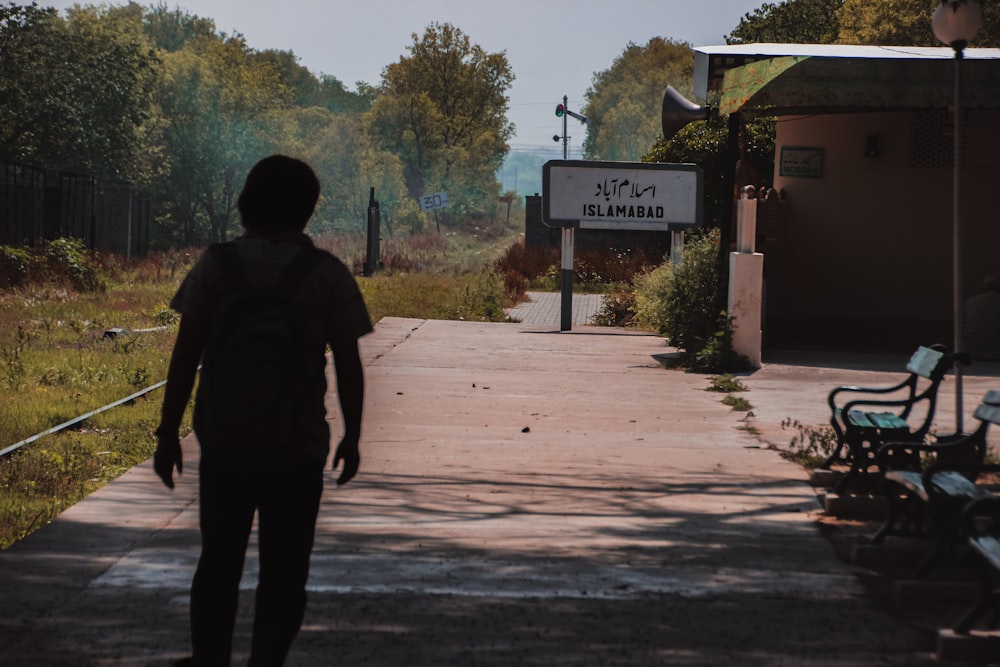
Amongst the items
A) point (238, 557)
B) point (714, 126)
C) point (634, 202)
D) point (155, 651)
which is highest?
point (714, 126)

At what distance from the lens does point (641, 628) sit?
510cm

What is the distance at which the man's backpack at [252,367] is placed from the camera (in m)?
3.96

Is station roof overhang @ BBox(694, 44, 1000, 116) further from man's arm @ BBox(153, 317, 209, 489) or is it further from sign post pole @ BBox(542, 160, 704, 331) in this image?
man's arm @ BBox(153, 317, 209, 489)

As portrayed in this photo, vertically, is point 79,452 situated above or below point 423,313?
below

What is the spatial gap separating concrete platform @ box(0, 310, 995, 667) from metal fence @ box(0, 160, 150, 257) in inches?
813

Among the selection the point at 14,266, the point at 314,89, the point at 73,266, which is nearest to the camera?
the point at 14,266

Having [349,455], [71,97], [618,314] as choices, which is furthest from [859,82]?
[71,97]

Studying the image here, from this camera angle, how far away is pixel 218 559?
4102 millimetres

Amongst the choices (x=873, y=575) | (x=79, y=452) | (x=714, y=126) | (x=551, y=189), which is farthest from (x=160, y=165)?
(x=873, y=575)

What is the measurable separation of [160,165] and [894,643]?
64118mm

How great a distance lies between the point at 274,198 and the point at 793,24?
167 feet

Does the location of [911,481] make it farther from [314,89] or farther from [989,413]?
[314,89]

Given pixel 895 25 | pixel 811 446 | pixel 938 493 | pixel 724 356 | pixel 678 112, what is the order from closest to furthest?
pixel 938 493, pixel 811 446, pixel 724 356, pixel 678 112, pixel 895 25

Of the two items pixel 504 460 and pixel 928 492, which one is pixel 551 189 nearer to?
pixel 504 460
